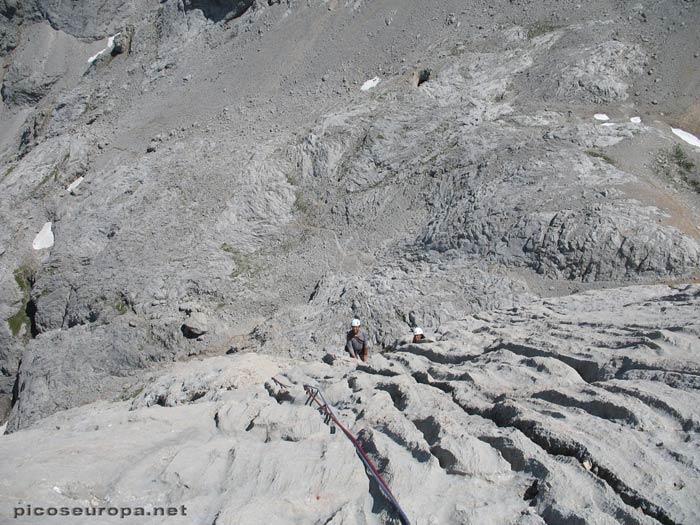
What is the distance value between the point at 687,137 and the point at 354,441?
19548 mm

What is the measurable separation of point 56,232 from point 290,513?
24586mm

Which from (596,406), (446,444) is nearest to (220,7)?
(446,444)

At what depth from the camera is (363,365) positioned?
11945mm

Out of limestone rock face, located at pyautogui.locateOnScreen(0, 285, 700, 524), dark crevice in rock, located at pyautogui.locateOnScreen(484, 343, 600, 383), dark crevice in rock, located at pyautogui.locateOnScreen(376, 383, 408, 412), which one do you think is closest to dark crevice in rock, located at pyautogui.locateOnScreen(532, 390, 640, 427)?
limestone rock face, located at pyautogui.locateOnScreen(0, 285, 700, 524)

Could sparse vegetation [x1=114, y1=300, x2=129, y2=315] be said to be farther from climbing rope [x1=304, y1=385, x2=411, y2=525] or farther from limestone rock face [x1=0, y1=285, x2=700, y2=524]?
climbing rope [x1=304, y1=385, x2=411, y2=525]

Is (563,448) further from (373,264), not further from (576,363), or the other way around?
(373,264)

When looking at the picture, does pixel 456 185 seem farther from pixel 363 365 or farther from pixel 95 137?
pixel 95 137

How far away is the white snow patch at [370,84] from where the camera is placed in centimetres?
2695

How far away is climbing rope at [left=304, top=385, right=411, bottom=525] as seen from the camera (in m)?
5.64

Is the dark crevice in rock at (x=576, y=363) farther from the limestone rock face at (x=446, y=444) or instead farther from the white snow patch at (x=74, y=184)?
the white snow patch at (x=74, y=184)

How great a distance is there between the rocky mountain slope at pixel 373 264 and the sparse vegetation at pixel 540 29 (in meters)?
0.31

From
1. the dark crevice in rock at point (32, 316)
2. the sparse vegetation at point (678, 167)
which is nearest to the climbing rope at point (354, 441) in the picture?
the sparse vegetation at point (678, 167)

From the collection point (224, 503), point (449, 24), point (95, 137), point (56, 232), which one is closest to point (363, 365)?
point (224, 503)

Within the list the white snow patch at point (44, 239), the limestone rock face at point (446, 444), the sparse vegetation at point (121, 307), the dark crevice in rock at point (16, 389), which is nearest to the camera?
the limestone rock face at point (446, 444)
